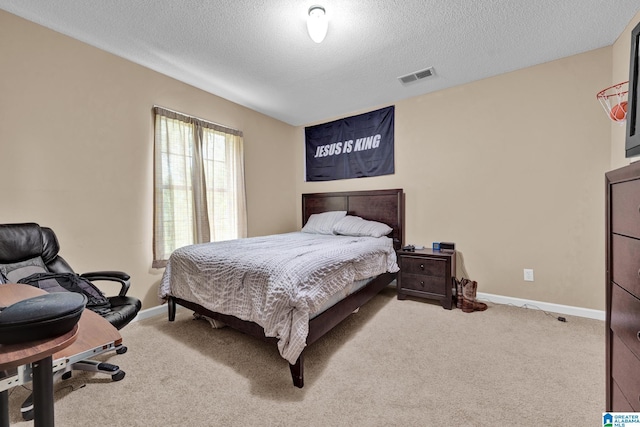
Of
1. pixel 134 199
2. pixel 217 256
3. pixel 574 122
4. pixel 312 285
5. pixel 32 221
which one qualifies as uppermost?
pixel 574 122

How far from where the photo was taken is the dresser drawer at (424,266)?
112 inches

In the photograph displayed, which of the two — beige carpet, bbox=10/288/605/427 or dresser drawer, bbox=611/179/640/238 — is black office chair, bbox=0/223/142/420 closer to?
beige carpet, bbox=10/288/605/427

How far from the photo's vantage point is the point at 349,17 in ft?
6.61

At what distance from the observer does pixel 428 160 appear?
336 centimetres

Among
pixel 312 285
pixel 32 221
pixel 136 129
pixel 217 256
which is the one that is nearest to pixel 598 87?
pixel 312 285

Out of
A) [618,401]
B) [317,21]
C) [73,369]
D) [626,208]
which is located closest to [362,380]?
[618,401]

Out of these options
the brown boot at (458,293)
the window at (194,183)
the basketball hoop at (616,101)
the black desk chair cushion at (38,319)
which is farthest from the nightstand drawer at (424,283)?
the black desk chair cushion at (38,319)

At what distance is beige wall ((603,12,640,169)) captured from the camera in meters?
2.12

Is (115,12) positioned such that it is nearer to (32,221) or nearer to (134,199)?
(134,199)

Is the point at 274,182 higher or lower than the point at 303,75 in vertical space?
lower

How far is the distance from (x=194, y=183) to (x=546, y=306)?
12.8ft

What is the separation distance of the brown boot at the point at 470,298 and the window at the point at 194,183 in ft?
8.74

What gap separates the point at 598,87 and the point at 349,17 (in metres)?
2.38

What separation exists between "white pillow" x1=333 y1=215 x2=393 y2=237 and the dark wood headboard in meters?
0.13
